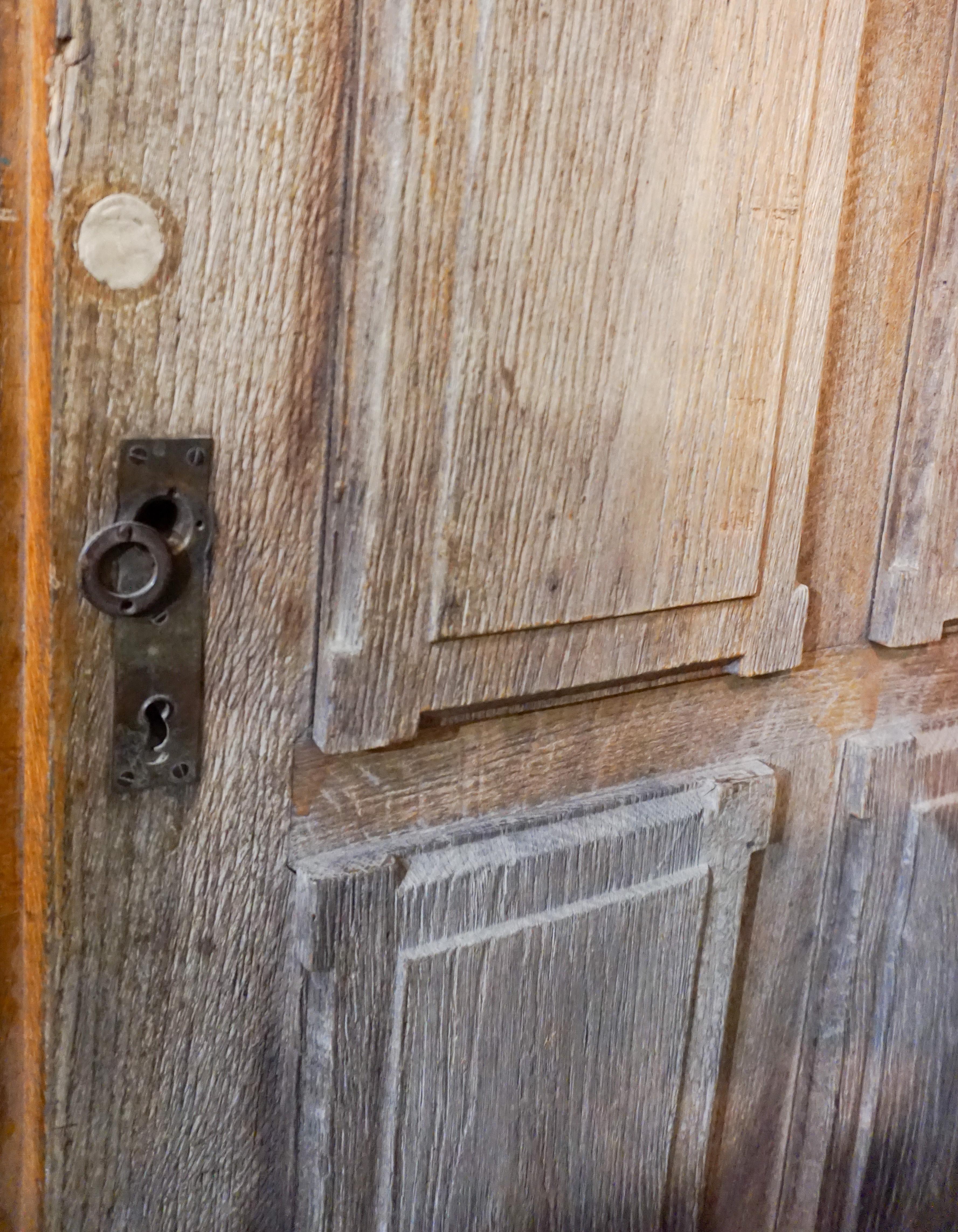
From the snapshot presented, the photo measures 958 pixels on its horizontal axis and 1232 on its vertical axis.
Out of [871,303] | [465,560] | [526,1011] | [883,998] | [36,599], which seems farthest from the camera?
[883,998]

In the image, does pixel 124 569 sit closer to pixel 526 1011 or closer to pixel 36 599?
pixel 36 599

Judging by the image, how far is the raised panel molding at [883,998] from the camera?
122cm

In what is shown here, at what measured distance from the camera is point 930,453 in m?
1.13

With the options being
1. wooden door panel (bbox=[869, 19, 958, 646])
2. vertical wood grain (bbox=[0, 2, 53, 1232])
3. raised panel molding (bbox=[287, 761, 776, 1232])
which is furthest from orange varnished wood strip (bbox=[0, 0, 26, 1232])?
wooden door panel (bbox=[869, 19, 958, 646])

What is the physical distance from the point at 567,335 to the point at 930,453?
0.51 metres

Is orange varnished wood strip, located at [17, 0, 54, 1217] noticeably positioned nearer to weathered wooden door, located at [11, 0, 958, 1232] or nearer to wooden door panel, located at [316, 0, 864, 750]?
weathered wooden door, located at [11, 0, 958, 1232]

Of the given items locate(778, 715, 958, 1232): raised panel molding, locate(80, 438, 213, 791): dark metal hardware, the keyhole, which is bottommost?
locate(778, 715, 958, 1232): raised panel molding

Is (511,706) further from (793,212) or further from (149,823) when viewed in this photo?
(793,212)

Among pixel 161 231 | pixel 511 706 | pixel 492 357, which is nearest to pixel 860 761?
pixel 511 706


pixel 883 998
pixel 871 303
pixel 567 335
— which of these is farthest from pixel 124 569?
pixel 883 998

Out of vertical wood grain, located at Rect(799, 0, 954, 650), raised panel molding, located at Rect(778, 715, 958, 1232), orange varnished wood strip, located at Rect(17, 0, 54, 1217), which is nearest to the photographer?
orange varnished wood strip, located at Rect(17, 0, 54, 1217)

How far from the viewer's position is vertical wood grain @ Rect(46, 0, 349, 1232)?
2.05 ft

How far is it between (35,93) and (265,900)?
1.69ft

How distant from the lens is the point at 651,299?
843mm
